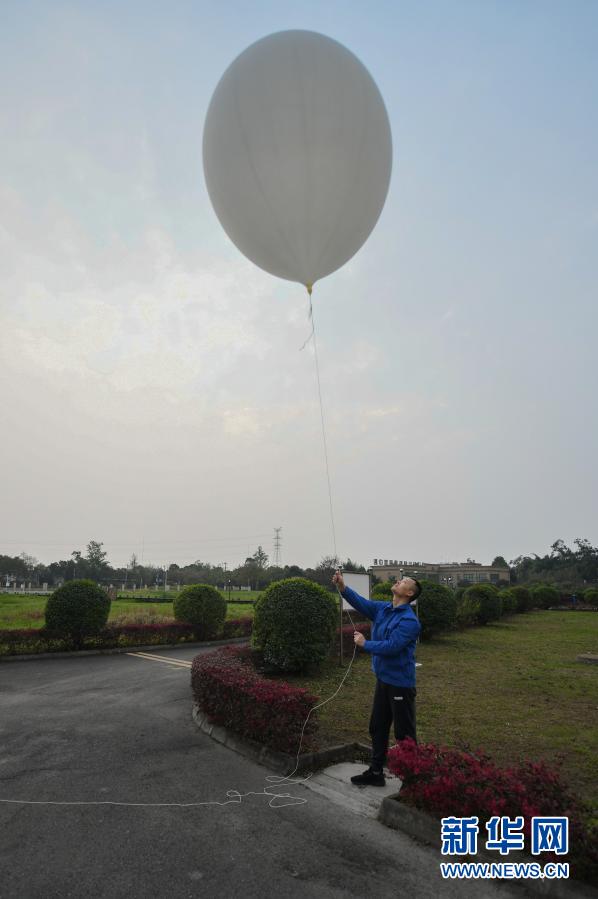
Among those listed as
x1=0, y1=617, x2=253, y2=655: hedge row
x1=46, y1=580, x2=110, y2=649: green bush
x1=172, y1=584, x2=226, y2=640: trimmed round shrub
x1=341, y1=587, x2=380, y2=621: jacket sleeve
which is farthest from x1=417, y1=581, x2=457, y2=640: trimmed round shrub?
x1=341, y1=587, x2=380, y2=621: jacket sleeve

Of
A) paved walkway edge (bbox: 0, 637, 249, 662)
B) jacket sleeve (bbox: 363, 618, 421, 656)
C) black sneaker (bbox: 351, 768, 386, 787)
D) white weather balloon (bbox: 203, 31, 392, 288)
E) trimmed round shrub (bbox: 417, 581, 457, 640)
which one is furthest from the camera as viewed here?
trimmed round shrub (bbox: 417, 581, 457, 640)

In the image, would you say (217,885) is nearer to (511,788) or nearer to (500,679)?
(511,788)

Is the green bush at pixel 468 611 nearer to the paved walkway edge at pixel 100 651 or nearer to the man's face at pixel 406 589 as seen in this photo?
the paved walkway edge at pixel 100 651

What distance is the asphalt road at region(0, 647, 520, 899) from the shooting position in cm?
301

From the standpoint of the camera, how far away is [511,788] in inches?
130

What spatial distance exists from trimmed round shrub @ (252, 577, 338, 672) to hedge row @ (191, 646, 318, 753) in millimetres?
2412

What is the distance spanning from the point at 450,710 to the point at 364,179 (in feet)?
23.6

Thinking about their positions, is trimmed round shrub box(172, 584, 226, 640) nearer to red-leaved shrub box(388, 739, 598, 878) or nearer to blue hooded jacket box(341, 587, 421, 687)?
blue hooded jacket box(341, 587, 421, 687)

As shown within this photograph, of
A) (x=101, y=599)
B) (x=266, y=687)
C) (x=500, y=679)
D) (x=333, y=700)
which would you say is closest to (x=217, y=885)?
(x=266, y=687)

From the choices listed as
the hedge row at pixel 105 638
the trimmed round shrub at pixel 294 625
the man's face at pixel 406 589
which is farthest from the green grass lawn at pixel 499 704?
the hedge row at pixel 105 638

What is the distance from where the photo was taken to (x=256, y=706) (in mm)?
5492

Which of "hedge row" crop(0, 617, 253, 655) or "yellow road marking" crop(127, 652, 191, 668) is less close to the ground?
"hedge row" crop(0, 617, 253, 655)

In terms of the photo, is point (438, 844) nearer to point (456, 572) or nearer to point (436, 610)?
point (436, 610)

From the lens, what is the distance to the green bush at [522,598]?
30.6 m
